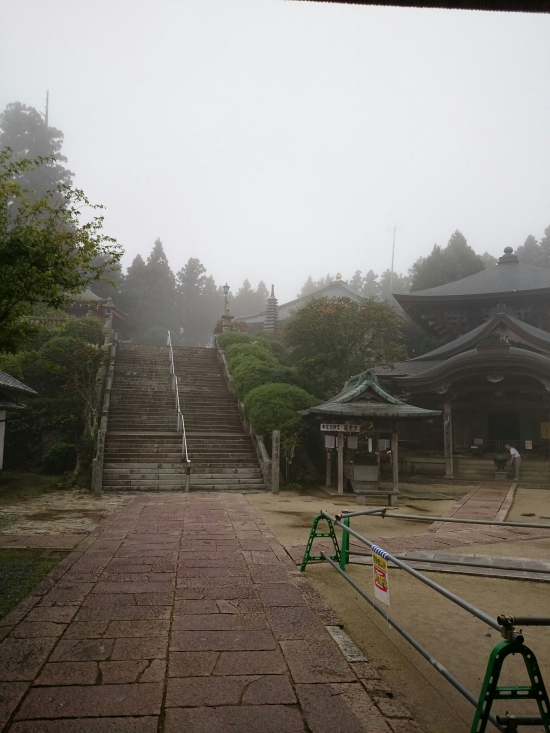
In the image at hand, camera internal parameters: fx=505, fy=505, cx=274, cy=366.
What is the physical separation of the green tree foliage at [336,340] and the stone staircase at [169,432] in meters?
3.66

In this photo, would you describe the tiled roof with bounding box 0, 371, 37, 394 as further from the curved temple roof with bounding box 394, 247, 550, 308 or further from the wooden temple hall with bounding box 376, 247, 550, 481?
the curved temple roof with bounding box 394, 247, 550, 308

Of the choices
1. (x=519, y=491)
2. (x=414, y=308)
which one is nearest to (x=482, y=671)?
(x=519, y=491)

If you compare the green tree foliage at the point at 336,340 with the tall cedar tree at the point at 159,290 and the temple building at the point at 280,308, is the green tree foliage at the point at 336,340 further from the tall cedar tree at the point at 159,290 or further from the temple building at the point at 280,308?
the tall cedar tree at the point at 159,290

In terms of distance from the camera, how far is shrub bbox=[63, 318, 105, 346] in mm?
21359

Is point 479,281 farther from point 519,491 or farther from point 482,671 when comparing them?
point 482,671

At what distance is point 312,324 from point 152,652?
58.0 ft

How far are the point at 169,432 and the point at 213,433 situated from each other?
148 cm

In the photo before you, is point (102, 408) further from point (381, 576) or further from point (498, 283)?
point (498, 283)

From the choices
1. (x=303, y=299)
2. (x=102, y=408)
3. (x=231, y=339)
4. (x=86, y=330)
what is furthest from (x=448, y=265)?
(x=102, y=408)

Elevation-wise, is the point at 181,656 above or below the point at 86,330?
below

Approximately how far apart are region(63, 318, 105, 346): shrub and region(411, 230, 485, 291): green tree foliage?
2478 cm

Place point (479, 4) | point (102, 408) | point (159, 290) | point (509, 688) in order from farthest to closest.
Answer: point (159, 290) → point (102, 408) → point (479, 4) → point (509, 688)

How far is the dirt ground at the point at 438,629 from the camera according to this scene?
3.50 metres

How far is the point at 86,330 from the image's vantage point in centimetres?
2166
